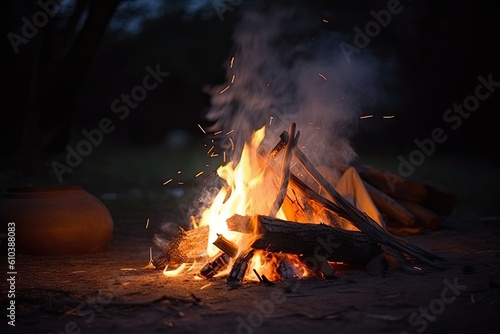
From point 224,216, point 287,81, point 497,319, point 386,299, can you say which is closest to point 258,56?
point 287,81

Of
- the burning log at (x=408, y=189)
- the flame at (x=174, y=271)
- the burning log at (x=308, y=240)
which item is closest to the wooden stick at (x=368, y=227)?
the burning log at (x=308, y=240)

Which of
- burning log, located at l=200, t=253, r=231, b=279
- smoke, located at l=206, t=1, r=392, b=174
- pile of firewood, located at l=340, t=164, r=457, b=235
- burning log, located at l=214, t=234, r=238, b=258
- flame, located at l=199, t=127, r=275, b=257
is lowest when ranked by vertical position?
pile of firewood, located at l=340, t=164, r=457, b=235

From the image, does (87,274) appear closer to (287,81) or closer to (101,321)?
(101,321)

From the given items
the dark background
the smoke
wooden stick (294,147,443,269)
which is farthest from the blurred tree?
wooden stick (294,147,443,269)

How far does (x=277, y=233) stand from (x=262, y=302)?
0.76 meters

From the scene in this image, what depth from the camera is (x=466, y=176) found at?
14391 mm

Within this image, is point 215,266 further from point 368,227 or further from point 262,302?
A: point 368,227

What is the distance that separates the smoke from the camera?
20.4 ft

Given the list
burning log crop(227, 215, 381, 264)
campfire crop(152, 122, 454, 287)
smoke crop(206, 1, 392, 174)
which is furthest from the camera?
smoke crop(206, 1, 392, 174)

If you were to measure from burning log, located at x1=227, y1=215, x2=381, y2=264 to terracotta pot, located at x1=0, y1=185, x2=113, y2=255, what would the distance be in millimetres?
2597

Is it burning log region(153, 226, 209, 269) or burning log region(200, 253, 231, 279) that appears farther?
burning log region(153, 226, 209, 269)

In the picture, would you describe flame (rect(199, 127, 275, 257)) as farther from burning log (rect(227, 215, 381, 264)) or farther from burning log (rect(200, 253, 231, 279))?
burning log (rect(227, 215, 381, 264))

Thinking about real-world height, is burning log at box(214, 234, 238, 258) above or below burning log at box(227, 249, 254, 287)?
above

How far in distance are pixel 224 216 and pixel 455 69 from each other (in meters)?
11.4
